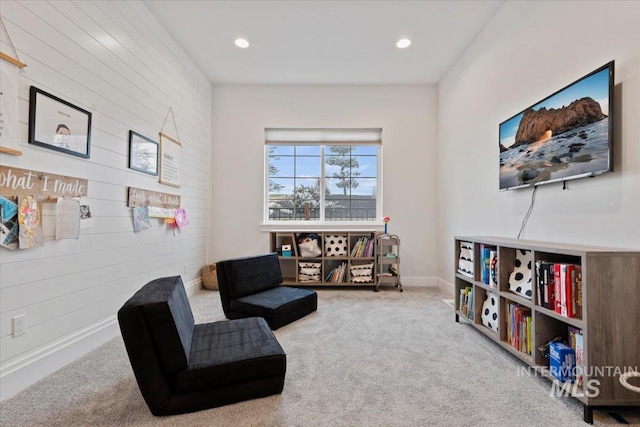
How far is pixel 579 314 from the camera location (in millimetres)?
1602

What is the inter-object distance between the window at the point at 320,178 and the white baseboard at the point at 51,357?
8.69 ft

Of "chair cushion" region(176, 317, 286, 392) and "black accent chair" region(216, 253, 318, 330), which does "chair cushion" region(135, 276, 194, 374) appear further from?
"black accent chair" region(216, 253, 318, 330)

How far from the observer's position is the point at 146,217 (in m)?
2.96

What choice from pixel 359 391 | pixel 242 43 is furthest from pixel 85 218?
pixel 242 43

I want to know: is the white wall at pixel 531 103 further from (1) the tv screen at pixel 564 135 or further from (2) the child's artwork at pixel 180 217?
(2) the child's artwork at pixel 180 217

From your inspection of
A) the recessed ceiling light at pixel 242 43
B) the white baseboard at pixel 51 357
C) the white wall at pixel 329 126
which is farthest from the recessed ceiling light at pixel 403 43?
the white baseboard at pixel 51 357

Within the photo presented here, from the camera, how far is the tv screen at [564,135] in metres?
1.78

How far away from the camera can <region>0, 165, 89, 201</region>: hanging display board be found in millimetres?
1682

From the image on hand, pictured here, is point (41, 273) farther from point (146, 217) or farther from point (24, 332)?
point (146, 217)

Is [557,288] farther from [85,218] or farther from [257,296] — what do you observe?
[85,218]

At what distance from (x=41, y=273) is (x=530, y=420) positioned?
291 centimetres

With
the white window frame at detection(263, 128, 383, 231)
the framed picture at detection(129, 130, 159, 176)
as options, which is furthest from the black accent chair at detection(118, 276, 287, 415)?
the white window frame at detection(263, 128, 383, 231)

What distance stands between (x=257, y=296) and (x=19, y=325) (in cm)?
169

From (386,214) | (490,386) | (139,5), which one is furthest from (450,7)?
(490,386)
